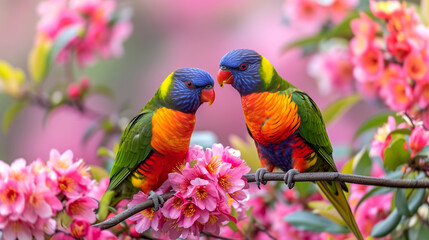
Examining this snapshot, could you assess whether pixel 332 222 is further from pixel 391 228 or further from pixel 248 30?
pixel 248 30

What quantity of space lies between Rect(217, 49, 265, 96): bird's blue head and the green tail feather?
0.27 meters

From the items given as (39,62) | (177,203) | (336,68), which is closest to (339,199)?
(177,203)

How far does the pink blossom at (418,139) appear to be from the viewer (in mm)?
928

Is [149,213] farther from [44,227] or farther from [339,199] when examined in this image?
[339,199]

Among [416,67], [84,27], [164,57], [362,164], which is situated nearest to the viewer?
[362,164]

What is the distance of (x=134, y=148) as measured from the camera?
87 cm

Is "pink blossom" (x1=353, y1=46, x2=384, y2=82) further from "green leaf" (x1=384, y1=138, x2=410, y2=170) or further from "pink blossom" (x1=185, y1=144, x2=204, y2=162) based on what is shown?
"pink blossom" (x1=185, y1=144, x2=204, y2=162)

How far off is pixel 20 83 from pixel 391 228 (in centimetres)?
117

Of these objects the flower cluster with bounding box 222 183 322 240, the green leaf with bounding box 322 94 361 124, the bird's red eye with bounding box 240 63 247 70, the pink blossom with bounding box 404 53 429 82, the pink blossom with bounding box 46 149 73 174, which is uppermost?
the pink blossom with bounding box 404 53 429 82

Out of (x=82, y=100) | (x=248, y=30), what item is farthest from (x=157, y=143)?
(x=248, y=30)

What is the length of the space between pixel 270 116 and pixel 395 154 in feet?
0.87

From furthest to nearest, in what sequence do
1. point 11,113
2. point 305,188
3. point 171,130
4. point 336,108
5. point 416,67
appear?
point 11,113
point 336,108
point 305,188
point 416,67
point 171,130

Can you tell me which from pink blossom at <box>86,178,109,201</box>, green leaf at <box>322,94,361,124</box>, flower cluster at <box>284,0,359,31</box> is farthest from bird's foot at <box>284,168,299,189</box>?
flower cluster at <box>284,0,359,31</box>

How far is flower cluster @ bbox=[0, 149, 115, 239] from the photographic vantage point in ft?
2.72
